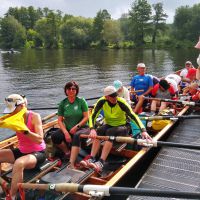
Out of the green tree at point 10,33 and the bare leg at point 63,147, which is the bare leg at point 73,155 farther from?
the green tree at point 10,33

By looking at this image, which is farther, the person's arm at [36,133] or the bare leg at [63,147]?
the bare leg at [63,147]

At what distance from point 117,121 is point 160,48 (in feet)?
237

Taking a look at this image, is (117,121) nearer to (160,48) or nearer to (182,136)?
(182,136)

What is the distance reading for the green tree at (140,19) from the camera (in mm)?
84162

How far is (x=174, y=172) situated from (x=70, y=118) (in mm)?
2585

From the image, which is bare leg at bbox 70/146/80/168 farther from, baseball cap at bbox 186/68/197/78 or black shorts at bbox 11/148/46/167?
baseball cap at bbox 186/68/197/78

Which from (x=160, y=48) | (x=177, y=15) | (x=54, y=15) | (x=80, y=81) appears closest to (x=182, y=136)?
(x=80, y=81)

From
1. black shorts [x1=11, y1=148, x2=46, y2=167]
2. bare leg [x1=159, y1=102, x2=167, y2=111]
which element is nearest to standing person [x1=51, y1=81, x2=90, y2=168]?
black shorts [x1=11, y1=148, x2=46, y2=167]

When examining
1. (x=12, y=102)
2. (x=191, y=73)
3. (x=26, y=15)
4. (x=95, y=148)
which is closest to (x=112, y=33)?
(x=26, y=15)

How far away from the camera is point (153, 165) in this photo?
6.79 metres

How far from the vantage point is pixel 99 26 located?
280 feet

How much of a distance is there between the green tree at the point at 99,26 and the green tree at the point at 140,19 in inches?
329

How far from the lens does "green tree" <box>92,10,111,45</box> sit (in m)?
83.1

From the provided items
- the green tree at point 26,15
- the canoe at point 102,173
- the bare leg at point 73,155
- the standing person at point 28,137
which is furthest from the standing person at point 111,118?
the green tree at point 26,15
